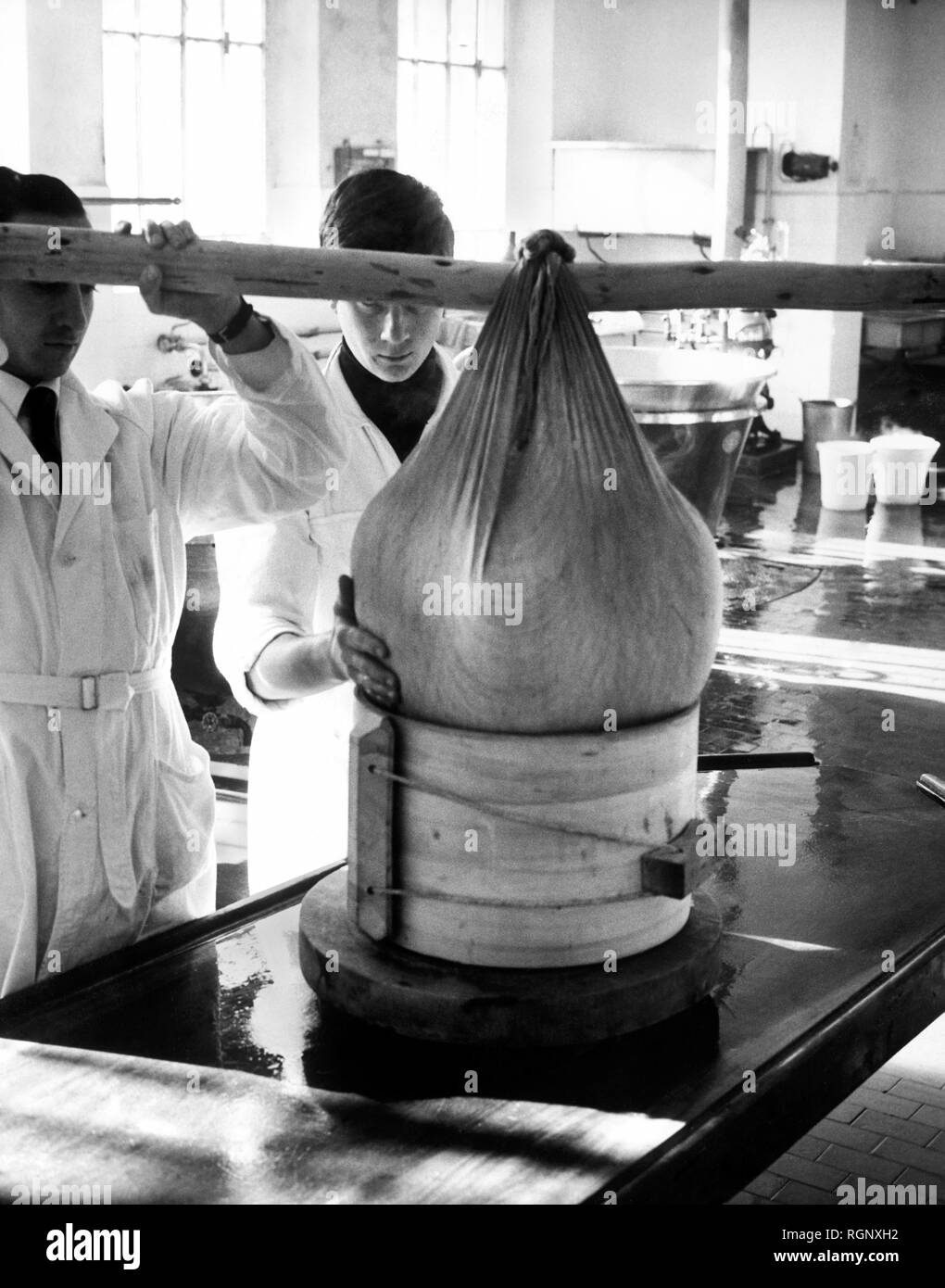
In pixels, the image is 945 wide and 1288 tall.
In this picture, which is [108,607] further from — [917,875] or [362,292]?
[917,875]

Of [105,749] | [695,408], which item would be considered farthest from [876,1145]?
[695,408]

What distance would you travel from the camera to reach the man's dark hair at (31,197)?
68.9 inches

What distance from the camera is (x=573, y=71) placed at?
1130cm

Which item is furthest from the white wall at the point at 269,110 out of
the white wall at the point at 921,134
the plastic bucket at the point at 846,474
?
the white wall at the point at 921,134

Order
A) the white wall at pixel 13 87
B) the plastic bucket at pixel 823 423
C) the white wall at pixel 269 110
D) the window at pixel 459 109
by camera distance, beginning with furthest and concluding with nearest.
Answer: the window at pixel 459 109
the plastic bucket at pixel 823 423
the white wall at pixel 269 110
the white wall at pixel 13 87

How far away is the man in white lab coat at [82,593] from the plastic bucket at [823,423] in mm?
8776

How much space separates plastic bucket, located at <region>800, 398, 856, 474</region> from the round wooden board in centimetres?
912

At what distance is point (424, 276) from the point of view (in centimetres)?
132

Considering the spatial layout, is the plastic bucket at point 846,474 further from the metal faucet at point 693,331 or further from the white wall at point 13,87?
the white wall at point 13,87

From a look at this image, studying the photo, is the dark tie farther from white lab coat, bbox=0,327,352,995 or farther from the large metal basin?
the large metal basin

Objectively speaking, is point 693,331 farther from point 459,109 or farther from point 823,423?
point 459,109

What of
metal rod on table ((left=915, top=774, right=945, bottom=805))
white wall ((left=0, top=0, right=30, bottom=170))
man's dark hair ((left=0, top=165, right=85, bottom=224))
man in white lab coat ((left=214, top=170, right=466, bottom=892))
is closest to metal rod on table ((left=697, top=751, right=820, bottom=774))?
metal rod on table ((left=915, top=774, right=945, bottom=805))

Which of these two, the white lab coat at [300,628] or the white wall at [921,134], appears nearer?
the white lab coat at [300,628]
